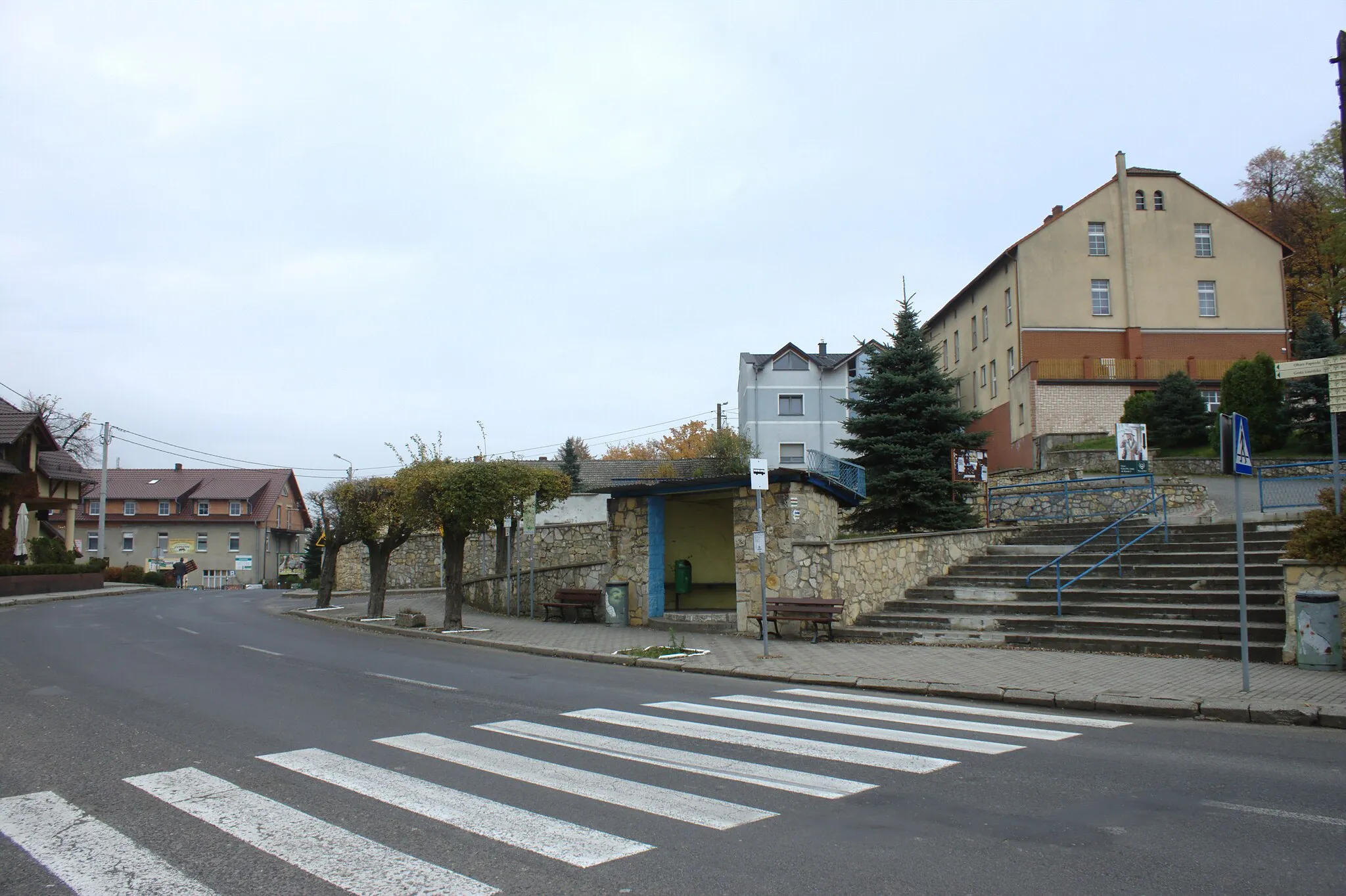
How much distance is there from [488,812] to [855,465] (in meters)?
18.3

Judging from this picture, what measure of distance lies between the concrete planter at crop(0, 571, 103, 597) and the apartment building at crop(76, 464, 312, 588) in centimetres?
2294

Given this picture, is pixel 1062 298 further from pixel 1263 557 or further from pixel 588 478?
pixel 1263 557

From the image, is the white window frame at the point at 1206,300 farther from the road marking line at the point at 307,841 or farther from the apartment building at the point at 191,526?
the apartment building at the point at 191,526

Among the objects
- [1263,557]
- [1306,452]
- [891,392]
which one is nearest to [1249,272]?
[1306,452]

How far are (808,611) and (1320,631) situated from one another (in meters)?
7.45

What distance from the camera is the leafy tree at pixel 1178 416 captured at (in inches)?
1323

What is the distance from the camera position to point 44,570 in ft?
120

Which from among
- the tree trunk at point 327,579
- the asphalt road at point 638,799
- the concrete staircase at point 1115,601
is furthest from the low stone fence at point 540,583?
the asphalt road at point 638,799

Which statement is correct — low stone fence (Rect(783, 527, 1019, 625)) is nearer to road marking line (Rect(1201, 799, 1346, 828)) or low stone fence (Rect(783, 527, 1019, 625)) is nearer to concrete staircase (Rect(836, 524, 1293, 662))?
concrete staircase (Rect(836, 524, 1293, 662))

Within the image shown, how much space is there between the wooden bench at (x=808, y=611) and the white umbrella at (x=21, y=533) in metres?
33.7

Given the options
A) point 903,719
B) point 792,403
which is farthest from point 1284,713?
point 792,403

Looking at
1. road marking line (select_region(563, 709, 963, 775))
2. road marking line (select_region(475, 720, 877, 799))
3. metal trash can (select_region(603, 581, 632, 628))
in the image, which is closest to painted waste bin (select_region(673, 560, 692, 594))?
metal trash can (select_region(603, 581, 632, 628))

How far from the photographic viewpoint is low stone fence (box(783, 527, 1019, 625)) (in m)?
16.9

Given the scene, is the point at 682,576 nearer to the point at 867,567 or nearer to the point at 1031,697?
the point at 867,567
